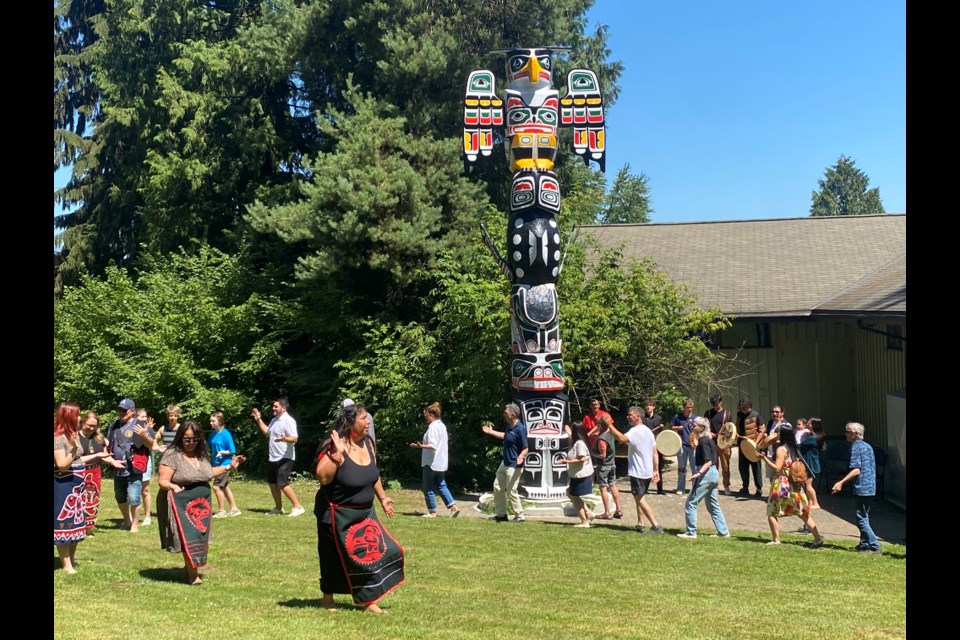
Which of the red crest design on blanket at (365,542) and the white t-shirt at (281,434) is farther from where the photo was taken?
the white t-shirt at (281,434)

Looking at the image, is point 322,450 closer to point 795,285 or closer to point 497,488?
point 497,488

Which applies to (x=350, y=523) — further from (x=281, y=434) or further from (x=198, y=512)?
(x=281, y=434)

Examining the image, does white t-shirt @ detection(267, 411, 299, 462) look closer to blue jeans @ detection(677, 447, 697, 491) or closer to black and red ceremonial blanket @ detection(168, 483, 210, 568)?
black and red ceremonial blanket @ detection(168, 483, 210, 568)

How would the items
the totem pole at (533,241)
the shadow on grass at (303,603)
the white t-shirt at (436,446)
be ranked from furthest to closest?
the totem pole at (533,241), the white t-shirt at (436,446), the shadow on grass at (303,603)

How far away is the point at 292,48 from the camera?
78.9ft

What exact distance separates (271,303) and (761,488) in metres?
11.8

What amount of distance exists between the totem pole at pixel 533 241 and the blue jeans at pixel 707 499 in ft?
9.20

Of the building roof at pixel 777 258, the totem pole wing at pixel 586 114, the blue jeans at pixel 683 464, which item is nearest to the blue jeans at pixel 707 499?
the blue jeans at pixel 683 464

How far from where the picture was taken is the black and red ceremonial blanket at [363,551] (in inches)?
300

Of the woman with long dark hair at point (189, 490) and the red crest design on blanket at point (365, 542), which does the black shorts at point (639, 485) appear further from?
the woman with long dark hair at point (189, 490)

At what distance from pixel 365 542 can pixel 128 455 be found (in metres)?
5.40

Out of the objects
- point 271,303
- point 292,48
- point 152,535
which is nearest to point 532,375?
point 152,535

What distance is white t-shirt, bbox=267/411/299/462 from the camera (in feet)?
42.9

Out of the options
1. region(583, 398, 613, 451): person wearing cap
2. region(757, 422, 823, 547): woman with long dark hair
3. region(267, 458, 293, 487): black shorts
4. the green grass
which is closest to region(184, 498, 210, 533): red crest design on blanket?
the green grass
